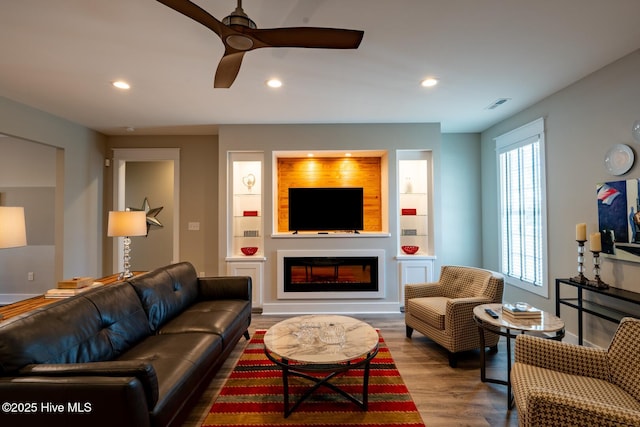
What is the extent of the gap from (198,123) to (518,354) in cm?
449

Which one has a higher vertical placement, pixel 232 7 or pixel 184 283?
pixel 232 7

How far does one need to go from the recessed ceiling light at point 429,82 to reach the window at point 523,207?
61.6 inches

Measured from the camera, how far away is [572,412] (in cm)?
131

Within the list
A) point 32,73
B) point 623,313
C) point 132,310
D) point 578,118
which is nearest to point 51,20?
point 32,73

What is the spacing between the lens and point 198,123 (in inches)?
170

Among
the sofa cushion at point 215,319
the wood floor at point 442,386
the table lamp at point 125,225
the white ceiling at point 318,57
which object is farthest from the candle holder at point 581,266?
the table lamp at point 125,225

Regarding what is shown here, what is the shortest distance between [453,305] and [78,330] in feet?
9.39

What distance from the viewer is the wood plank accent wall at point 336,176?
4816 millimetres

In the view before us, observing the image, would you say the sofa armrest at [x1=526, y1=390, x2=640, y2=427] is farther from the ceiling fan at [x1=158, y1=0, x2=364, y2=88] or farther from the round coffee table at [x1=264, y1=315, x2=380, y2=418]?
the ceiling fan at [x1=158, y1=0, x2=364, y2=88]

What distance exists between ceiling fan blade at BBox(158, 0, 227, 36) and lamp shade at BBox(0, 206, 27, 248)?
1.69 m

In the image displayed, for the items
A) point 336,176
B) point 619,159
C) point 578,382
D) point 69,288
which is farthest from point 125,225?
point 619,159

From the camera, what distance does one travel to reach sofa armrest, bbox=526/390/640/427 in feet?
4.08

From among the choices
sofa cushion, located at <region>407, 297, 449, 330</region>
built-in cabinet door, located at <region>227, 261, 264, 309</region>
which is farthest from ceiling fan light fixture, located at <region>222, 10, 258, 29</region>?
built-in cabinet door, located at <region>227, 261, 264, 309</region>

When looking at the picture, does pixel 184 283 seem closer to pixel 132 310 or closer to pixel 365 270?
pixel 132 310
